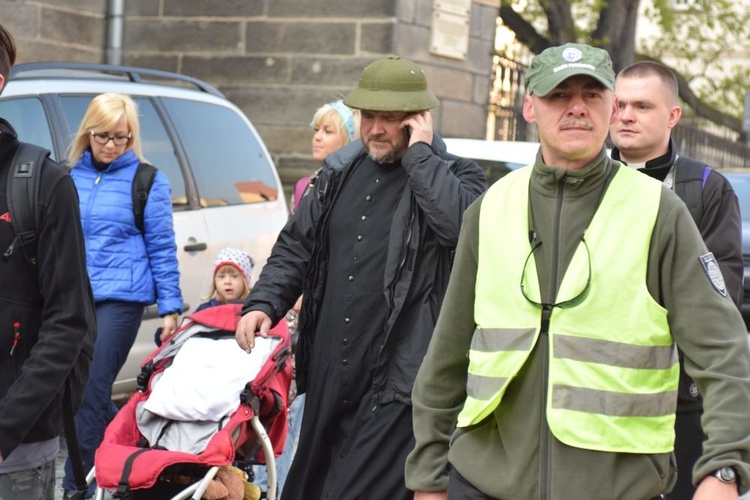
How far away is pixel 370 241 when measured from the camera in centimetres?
493

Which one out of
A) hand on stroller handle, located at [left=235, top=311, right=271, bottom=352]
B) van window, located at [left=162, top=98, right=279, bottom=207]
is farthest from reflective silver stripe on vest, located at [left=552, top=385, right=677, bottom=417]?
van window, located at [left=162, top=98, right=279, bottom=207]

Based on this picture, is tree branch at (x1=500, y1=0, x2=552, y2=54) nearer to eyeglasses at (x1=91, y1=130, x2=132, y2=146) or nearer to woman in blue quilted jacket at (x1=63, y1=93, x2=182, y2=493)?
woman in blue quilted jacket at (x1=63, y1=93, x2=182, y2=493)

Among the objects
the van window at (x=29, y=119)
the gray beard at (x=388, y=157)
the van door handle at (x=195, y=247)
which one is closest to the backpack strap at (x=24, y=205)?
the gray beard at (x=388, y=157)

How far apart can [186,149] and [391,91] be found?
13.0ft

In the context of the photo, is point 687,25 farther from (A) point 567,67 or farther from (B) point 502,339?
(B) point 502,339

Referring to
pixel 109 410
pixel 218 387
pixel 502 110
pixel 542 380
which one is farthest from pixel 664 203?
pixel 502 110

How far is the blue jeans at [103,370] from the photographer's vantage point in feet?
22.0

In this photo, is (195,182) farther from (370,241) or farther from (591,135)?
(591,135)

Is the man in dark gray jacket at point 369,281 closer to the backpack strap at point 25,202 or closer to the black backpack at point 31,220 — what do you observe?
the black backpack at point 31,220

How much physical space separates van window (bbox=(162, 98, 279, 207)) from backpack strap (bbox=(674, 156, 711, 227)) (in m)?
4.29

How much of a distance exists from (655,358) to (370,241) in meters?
1.85

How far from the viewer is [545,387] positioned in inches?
129

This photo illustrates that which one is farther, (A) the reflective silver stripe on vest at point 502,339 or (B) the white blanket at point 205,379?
(B) the white blanket at point 205,379

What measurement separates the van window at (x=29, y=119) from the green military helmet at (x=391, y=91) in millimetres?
2946
